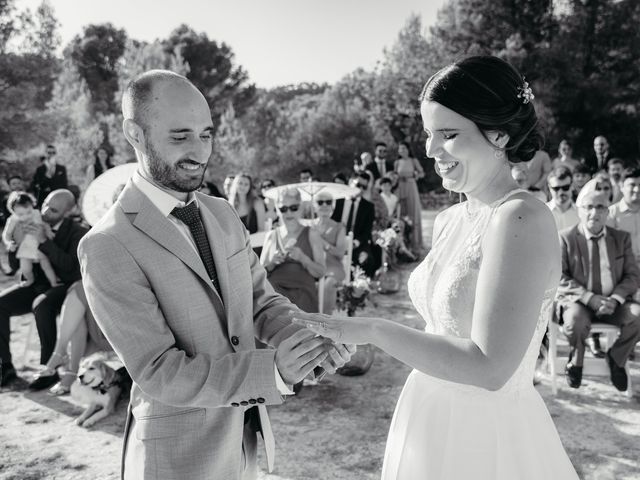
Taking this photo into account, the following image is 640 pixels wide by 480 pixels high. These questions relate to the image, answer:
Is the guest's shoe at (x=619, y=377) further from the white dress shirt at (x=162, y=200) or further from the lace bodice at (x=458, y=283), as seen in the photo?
the white dress shirt at (x=162, y=200)

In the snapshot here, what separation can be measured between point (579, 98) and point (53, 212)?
22.0 metres

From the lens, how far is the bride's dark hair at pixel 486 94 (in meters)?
1.66

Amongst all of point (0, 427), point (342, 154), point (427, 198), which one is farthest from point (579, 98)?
point (0, 427)

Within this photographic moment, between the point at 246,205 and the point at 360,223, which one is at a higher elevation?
the point at 246,205

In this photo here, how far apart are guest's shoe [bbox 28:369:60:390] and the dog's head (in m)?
0.83

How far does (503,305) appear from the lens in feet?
4.83

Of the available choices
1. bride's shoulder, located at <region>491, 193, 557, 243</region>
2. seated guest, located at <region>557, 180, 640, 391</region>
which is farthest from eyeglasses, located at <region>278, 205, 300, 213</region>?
bride's shoulder, located at <region>491, 193, 557, 243</region>

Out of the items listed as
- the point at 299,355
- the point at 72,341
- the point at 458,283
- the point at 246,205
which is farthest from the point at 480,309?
the point at 246,205

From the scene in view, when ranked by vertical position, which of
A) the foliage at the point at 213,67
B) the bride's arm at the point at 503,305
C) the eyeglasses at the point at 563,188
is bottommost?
the bride's arm at the point at 503,305

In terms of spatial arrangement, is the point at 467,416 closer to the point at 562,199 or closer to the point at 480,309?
the point at 480,309

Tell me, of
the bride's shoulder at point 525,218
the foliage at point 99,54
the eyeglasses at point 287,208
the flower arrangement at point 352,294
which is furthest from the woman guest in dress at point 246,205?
the foliage at point 99,54

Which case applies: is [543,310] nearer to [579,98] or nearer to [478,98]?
[478,98]

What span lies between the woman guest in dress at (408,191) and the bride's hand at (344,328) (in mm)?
10159

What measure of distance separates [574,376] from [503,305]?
418 cm
